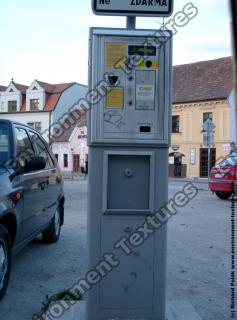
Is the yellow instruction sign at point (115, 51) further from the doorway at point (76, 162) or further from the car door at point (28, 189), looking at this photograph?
the doorway at point (76, 162)

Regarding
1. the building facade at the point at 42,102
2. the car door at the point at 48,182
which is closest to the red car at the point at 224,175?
the car door at the point at 48,182

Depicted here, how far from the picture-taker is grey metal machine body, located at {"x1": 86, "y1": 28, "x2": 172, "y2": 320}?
3.37m

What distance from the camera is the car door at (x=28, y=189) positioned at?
16.2 feet

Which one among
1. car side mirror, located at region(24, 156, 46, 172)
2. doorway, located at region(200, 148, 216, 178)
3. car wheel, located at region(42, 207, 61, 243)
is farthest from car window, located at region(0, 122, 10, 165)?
doorway, located at region(200, 148, 216, 178)

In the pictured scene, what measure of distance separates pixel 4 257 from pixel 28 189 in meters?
1.00

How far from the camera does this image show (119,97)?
339 centimetres

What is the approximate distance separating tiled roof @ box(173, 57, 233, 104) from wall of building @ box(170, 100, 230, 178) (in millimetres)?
633

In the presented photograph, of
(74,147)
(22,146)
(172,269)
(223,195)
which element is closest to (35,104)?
(74,147)

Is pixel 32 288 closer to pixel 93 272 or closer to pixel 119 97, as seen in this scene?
pixel 93 272

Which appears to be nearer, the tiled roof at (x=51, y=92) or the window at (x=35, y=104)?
the tiled roof at (x=51, y=92)

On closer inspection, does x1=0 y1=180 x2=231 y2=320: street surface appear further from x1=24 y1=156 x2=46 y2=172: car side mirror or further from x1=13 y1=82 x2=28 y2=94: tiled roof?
x1=13 y1=82 x2=28 y2=94: tiled roof

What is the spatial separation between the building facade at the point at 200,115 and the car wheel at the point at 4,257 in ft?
105

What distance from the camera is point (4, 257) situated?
14.2ft

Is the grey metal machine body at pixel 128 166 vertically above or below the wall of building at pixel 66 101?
below
